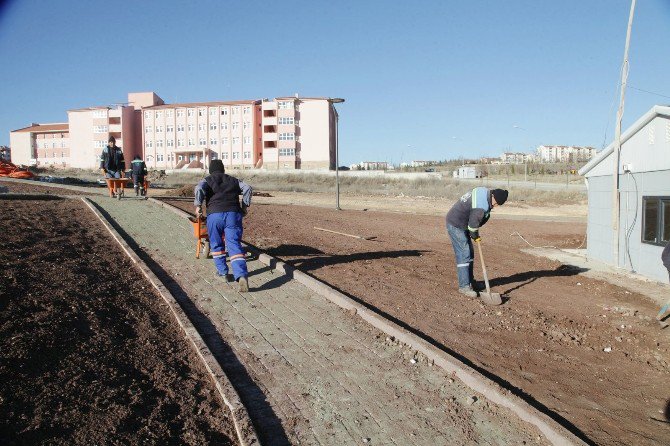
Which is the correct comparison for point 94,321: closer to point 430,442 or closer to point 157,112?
point 430,442

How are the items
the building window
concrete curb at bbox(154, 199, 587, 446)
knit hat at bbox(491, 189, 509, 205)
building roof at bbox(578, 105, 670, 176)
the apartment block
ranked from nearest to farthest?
1. concrete curb at bbox(154, 199, 587, 446)
2. knit hat at bbox(491, 189, 509, 205)
3. building roof at bbox(578, 105, 670, 176)
4. the building window
5. the apartment block

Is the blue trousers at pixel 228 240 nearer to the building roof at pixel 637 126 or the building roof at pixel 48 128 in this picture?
the building roof at pixel 637 126

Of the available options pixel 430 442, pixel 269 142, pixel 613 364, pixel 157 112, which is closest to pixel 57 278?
pixel 430 442

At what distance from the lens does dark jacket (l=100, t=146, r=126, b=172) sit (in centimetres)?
1416

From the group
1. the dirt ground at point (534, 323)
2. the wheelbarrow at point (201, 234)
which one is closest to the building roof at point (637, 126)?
the dirt ground at point (534, 323)

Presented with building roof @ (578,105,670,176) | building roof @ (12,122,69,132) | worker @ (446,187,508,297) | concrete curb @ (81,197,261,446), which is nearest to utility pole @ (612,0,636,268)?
building roof @ (578,105,670,176)

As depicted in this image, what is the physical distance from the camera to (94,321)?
512 cm

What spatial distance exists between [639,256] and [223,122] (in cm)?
7034

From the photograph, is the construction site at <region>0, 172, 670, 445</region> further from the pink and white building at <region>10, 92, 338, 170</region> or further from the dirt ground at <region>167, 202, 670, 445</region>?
the pink and white building at <region>10, 92, 338, 170</region>

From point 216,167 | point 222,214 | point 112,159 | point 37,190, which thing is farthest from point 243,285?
point 37,190

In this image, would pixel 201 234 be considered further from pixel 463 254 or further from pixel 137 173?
pixel 137 173

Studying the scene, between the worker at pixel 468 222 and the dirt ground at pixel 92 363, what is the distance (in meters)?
4.41

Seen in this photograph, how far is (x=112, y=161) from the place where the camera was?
14.4 metres

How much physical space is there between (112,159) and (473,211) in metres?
11.0
